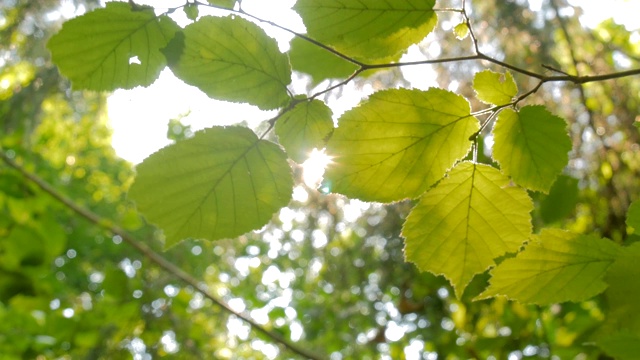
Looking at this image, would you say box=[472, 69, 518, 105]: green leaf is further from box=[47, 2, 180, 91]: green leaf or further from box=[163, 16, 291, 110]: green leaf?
box=[47, 2, 180, 91]: green leaf

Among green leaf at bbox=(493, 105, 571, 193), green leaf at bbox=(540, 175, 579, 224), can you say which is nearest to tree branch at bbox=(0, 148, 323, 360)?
green leaf at bbox=(540, 175, 579, 224)

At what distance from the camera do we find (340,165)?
1.88 feet

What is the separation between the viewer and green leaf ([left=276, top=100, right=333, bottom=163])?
0.60 meters

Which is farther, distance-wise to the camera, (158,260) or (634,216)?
(158,260)

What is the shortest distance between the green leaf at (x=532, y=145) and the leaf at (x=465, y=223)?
0.02 m

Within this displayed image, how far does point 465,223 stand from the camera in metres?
0.58

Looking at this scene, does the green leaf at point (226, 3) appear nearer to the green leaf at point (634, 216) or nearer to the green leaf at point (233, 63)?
the green leaf at point (233, 63)

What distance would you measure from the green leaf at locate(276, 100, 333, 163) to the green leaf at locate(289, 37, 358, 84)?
0.39 feet

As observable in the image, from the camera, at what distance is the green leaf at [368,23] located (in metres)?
0.57

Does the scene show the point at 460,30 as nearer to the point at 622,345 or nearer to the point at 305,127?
the point at 305,127

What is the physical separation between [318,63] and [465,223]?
11.2 inches

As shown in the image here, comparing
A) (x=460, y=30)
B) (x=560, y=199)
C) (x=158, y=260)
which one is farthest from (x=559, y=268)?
(x=158, y=260)

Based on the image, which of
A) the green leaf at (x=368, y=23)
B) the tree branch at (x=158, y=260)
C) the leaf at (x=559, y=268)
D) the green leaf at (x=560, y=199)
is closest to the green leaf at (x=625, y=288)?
the leaf at (x=559, y=268)

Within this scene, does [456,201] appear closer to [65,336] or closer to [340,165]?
[340,165]
